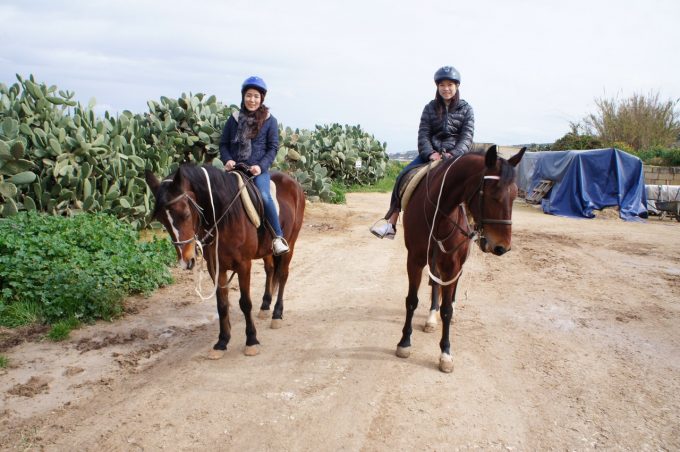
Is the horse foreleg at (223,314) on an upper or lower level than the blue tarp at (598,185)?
lower

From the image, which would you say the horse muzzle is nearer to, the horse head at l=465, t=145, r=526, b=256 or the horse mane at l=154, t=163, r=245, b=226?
the horse mane at l=154, t=163, r=245, b=226

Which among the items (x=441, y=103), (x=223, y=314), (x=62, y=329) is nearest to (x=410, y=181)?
(x=441, y=103)

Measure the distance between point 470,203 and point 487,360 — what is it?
1.64 metres

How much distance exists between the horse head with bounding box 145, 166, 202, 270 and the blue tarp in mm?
15490

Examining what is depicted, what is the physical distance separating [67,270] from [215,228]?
231 cm

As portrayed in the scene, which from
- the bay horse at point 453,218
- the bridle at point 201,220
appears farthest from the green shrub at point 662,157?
the bridle at point 201,220

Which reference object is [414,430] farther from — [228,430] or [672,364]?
[672,364]

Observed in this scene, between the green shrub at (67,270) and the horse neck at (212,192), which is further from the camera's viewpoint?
the green shrub at (67,270)

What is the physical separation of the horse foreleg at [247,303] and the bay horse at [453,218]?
147 cm

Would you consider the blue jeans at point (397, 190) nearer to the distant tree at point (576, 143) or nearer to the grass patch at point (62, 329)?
the grass patch at point (62, 329)

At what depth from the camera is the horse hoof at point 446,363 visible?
4.22 meters

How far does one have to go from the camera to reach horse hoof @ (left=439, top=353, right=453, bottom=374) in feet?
13.9

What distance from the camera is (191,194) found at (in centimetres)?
397

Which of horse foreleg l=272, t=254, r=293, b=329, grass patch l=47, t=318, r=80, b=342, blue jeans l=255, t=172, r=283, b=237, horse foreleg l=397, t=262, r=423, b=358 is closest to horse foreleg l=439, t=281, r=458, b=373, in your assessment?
horse foreleg l=397, t=262, r=423, b=358
